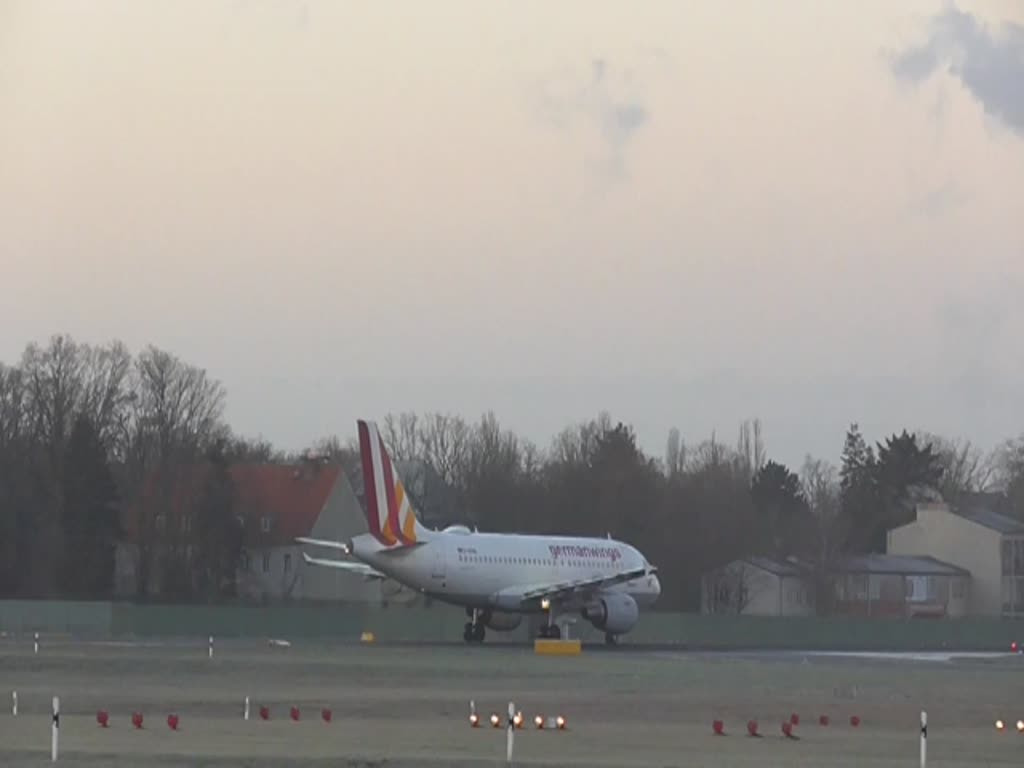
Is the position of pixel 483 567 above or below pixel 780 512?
below

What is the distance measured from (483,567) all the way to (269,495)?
41.3m

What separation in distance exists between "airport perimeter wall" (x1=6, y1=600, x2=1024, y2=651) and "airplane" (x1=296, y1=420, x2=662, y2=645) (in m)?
4.47

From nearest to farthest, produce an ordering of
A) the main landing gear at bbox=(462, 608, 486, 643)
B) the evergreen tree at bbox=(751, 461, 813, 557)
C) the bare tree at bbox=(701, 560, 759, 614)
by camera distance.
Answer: the main landing gear at bbox=(462, 608, 486, 643), the bare tree at bbox=(701, 560, 759, 614), the evergreen tree at bbox=(751, 461, 813, 557)

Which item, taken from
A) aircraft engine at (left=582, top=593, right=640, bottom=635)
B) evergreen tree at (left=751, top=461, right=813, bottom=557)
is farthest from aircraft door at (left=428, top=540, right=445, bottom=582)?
evergreen tree at (left=751, top=461, right=813, bottom=557)

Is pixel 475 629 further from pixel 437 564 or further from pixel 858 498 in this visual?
pixel 858 498

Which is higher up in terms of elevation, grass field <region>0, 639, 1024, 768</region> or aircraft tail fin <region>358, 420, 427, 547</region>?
aircraft tail fin <region>358, 420, 427, 547</region>

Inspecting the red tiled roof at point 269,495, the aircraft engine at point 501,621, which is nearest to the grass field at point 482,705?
the aircraft engine at point 501,621

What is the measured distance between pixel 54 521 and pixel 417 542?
106 ft

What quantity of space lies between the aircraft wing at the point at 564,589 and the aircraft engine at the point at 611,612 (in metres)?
0.46

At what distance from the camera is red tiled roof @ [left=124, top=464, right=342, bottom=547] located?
9844 cm

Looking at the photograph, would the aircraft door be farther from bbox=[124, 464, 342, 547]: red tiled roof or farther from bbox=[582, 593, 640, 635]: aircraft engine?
bbox=[124, 464, 342, 547]: red tiled roof

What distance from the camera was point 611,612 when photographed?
6606 centimetres

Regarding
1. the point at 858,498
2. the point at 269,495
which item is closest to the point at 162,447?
the point at 269,495

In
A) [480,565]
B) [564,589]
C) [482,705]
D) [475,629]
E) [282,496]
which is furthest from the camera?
[282,496]
